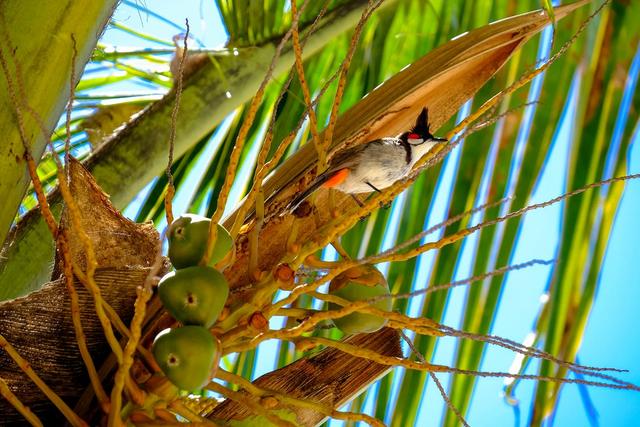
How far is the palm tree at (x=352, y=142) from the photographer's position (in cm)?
119

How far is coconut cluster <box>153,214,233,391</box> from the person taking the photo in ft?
3.29

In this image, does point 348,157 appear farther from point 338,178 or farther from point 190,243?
point 190,243

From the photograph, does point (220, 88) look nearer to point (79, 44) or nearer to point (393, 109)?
point (393, 109)

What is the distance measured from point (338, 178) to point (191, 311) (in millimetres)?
756

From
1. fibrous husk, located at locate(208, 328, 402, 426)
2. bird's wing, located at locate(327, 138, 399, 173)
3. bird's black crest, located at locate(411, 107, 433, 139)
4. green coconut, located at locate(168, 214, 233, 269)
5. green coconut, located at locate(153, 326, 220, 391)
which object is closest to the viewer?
green coconut, located at locate(153, 326, 220, 391)

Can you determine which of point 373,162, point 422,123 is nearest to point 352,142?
point 422,123

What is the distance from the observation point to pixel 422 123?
5.19 feet

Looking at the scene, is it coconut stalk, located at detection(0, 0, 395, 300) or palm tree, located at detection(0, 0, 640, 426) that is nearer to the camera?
palm tree, located at detection(0, 0, 640, 426)

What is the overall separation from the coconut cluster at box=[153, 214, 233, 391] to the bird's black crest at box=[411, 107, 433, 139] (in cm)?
55

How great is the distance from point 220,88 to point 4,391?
1.12 m

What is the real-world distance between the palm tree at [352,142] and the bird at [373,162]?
1.6 inches

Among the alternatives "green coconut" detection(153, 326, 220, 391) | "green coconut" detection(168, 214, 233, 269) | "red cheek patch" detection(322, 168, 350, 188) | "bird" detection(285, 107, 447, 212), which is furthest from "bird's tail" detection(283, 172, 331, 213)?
"green coconut" detection(153, 326, 220, 391)

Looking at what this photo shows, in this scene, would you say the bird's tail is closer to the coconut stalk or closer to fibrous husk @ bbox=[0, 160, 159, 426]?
fibrous husk @ bbox=[0, 160, 159, 426]

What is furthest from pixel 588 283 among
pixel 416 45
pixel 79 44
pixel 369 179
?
pixel 79 44
